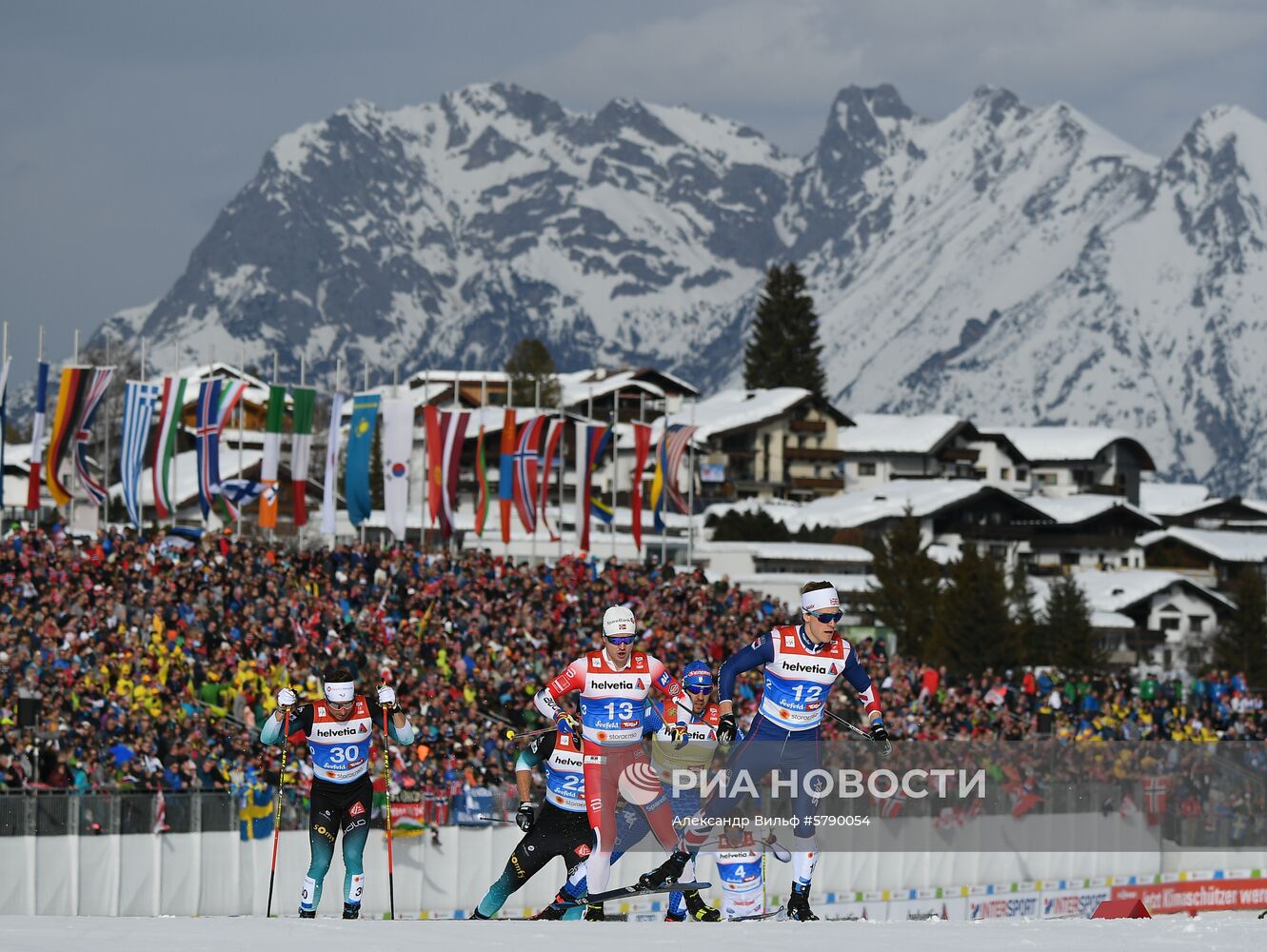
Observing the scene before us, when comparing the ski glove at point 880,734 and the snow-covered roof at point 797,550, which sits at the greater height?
the snow-covered roof at point 797,550

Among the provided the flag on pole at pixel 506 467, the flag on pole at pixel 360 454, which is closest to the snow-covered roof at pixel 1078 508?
the flag on pole at pixel 506 467

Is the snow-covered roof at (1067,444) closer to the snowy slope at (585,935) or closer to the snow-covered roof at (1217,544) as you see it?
the snow-covered roof at (1217,544)

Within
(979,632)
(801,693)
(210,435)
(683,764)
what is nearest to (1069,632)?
(979,632)

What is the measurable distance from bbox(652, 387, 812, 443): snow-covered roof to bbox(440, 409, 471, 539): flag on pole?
6188 cm

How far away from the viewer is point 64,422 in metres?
44.9

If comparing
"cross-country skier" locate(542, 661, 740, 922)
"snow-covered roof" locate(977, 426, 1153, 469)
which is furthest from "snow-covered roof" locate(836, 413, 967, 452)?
"cross-country skier" locate(542, 661, 740, 922)

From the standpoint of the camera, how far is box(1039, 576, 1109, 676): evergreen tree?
77500mm

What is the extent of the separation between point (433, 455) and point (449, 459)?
0.46 m

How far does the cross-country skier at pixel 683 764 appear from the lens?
18078 millimetres

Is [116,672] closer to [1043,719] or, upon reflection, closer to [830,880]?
[830,880]

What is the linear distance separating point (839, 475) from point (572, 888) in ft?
366

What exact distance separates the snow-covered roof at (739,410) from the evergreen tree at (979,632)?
43.6m

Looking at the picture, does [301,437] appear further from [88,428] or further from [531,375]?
[531,375]

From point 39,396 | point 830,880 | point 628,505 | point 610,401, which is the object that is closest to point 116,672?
point 830,880
